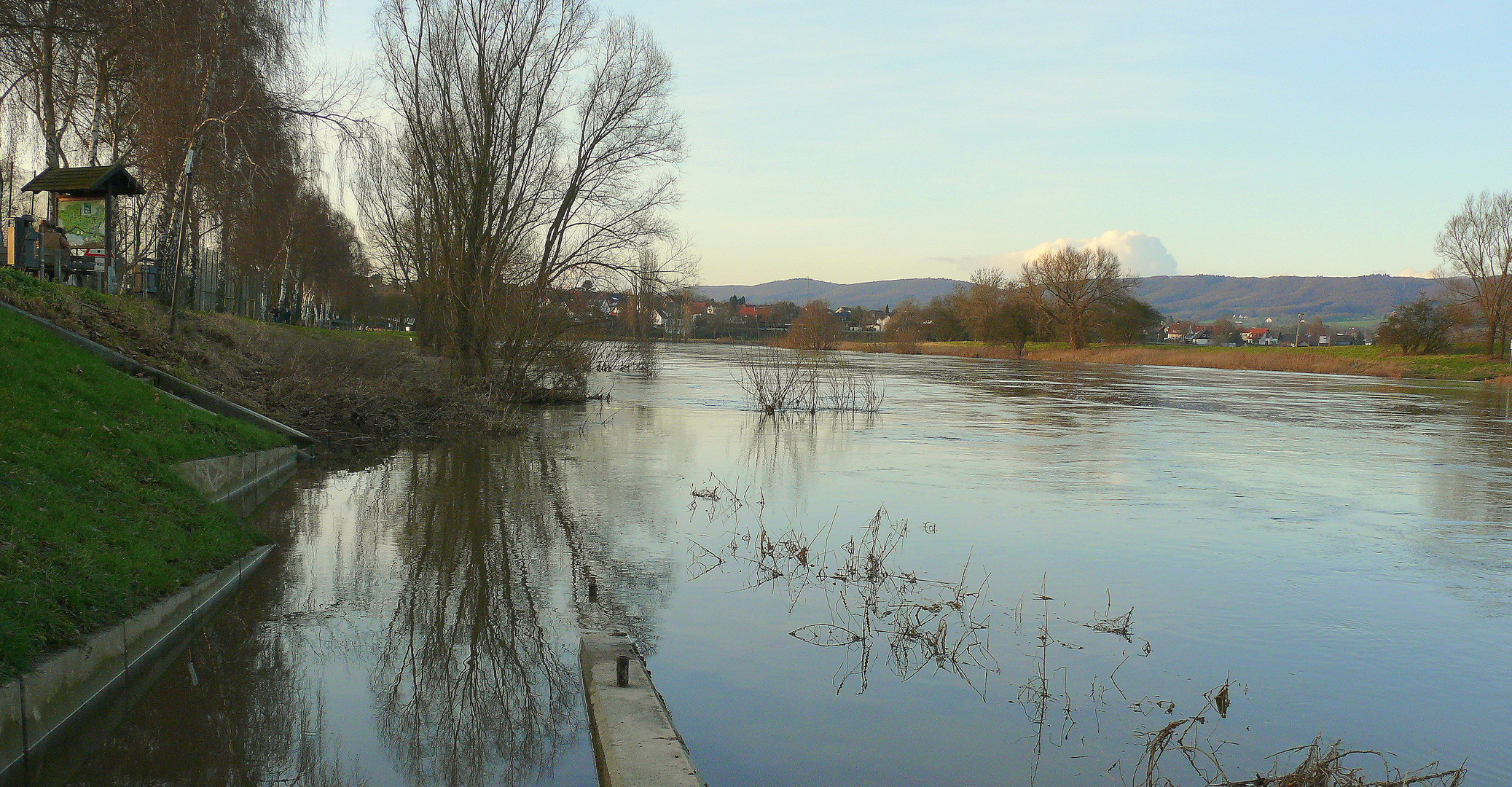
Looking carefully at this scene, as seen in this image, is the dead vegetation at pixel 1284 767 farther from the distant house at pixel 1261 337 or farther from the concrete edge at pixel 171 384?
the distant house at pixel 1261 337

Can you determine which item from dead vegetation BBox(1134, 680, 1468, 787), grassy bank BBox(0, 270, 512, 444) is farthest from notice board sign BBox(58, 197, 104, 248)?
dead vegetation BBox(1134, 680, 1468, 787)

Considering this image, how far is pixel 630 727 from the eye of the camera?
192 inches

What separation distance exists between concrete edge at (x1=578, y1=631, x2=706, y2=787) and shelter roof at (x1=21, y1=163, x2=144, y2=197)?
16.0m

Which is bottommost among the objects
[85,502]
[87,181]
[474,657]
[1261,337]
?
[474,657]

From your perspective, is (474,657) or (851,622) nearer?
(474,657)

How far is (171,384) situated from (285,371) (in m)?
5.59

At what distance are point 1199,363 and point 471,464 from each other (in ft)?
219

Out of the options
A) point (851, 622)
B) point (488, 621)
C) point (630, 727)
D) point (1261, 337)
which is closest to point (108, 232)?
point (488, 621)

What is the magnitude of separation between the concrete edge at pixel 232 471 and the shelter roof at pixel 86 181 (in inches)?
303

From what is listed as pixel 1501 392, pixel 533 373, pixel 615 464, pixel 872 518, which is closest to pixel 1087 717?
pixel 872 518

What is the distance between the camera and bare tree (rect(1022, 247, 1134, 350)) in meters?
76.0

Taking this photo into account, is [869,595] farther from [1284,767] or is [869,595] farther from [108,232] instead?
[108,232]

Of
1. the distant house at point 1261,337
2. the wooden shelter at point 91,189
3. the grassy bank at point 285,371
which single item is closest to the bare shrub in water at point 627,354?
the grassy bank at point 285,371

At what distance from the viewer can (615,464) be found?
15.1m
